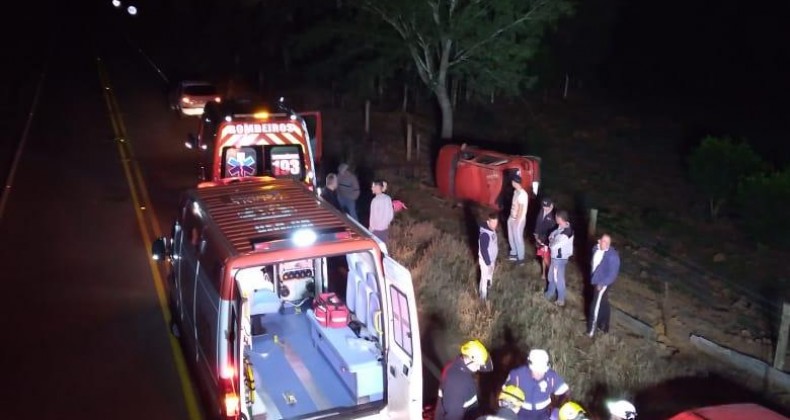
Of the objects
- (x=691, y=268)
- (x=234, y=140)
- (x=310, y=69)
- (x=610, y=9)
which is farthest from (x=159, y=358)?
(x=610, y=9)

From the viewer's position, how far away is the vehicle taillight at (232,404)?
6121 mm

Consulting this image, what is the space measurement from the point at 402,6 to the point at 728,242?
11037mm

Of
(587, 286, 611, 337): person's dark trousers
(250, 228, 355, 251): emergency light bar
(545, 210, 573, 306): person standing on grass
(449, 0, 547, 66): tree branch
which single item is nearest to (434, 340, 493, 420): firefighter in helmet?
(250, 228, 355, 251): emergency light bar

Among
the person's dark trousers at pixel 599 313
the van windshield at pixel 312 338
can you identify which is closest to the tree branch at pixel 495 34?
the person's dark trousers at pixel 599 313

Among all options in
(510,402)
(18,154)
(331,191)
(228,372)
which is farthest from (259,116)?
(18,154)

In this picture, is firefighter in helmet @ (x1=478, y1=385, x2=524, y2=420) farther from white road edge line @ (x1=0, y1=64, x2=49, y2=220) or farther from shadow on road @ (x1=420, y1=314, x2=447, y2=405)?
white road edge line @ (x1=0, y1=64, x2=49, y2=220)

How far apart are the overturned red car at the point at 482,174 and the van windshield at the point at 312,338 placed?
6.94 metres

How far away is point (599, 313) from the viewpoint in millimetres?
9414

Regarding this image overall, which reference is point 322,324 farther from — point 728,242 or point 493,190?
point 728,242

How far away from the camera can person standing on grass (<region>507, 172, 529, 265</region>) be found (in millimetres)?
11547

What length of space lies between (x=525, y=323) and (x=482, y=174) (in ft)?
20.1

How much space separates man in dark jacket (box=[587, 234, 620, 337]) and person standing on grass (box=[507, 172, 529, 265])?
2401 mm

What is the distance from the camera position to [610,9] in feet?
134

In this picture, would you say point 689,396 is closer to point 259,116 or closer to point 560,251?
point 560,251
